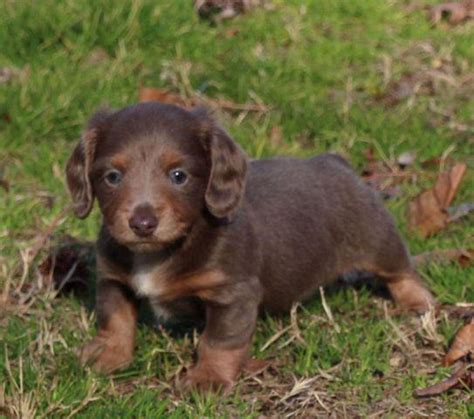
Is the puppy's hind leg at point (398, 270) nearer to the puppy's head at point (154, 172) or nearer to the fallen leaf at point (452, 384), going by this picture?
the fallen leaf at point (452, 384)

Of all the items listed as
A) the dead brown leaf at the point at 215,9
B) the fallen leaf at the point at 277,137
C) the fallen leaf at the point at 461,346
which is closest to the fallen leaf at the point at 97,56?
the dead brown leaf at the point at 215,9

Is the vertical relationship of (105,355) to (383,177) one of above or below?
above

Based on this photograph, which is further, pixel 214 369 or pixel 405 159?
pixel 405 159

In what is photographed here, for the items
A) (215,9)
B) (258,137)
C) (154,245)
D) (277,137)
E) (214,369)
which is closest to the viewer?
(154,245)

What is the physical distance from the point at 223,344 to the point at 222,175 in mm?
675

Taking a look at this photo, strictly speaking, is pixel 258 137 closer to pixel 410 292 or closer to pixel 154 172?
pixel 410 292

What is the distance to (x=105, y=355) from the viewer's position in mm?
5023

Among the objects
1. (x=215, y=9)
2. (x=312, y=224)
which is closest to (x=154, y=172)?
(x=312, y=224)

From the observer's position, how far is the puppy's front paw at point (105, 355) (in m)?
4.95

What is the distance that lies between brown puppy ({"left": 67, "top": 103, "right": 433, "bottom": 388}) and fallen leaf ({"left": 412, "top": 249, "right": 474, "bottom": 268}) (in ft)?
2.60

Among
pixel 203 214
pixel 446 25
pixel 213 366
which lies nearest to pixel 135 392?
pixel 213 366

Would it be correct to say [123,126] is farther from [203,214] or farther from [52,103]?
[52,103]

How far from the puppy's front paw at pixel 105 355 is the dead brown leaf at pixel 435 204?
2017 millimetres

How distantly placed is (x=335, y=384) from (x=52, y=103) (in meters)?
3.37
